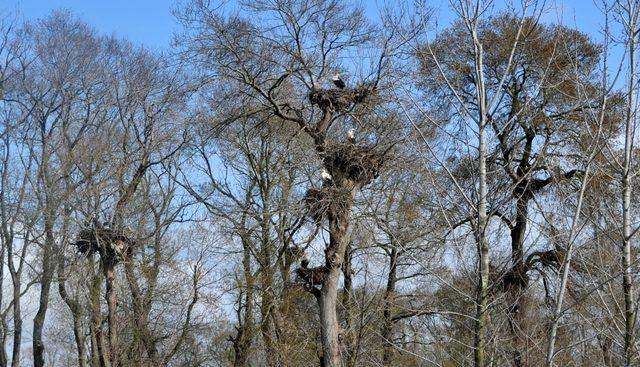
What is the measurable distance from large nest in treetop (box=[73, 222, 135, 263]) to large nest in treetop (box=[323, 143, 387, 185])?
5154 mm

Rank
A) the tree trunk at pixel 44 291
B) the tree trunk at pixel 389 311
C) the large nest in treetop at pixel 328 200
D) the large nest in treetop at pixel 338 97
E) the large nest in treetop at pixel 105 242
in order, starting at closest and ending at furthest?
the large nest in treetop at pixel 328 200 → the large nest in treetop at pixel 338 97 → the large nest in treetop at pixel 105 242 → the tree trunk at pixel 389 311 → the tree trunk at pixel 44 291

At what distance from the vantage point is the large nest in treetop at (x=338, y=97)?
12.0m

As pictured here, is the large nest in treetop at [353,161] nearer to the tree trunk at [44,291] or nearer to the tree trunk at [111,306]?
the tree trunk at [111,306]

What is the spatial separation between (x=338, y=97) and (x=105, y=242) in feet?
18.5

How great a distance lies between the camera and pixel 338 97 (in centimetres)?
1198

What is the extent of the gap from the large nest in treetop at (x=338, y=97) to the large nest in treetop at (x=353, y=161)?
2.56 feet

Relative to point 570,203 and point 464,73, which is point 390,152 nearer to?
point 464,73

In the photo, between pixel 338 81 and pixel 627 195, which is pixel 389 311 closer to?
pixel 338 81

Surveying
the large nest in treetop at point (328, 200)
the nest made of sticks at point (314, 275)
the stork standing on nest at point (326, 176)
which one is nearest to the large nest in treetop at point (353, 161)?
the stork standing on nest at point (326, 176)

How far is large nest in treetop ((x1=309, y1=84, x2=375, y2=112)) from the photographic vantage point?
11992 mm

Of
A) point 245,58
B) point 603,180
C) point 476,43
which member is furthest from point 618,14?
point 245,58

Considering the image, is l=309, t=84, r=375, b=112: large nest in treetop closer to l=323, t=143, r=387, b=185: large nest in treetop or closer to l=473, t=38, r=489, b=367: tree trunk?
l=323, t=143, r=387, b=185: large nest in treetop

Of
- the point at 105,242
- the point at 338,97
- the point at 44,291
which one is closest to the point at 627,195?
the point at 338,97

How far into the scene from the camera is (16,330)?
64.1 ft
